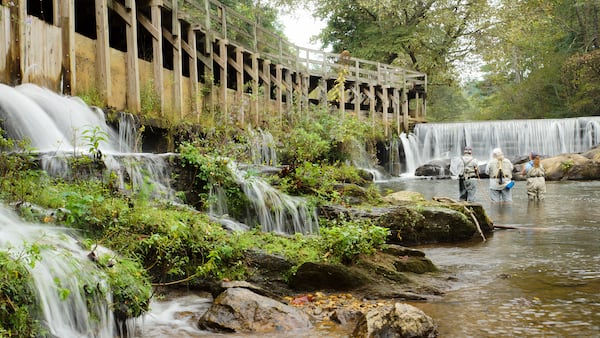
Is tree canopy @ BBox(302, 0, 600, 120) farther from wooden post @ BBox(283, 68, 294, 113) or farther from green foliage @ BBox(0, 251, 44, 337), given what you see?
green foliage @ BBox(0, 251, 44, 337)

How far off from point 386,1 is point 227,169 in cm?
2629

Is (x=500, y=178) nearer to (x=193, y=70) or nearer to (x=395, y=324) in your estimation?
(x=193, y=70)

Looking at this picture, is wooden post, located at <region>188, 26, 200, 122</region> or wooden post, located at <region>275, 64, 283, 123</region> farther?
wooden post, located at <region>275, 64, 283, 123</region>

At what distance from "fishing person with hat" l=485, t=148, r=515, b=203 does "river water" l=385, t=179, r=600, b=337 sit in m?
2.54

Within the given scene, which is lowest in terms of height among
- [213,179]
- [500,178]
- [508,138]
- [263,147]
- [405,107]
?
[500,178]

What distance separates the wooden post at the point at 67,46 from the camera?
11.6 metres

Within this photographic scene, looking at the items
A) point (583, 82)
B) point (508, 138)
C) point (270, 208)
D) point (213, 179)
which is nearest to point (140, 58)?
point (213, 179)

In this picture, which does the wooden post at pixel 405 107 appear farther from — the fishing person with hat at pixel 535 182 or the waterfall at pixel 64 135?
the waterfall at pixel 64 135

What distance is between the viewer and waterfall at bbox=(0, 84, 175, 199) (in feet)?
26.2

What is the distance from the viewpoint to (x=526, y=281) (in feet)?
22.7

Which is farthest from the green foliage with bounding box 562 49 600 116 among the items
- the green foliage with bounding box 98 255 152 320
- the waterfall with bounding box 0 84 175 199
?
the green foliage with bounding box 98 255 152 320

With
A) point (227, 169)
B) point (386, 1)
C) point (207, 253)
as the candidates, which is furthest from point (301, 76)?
point (207, 253)

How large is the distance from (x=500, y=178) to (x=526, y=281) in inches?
346

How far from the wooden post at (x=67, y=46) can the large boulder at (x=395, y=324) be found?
8.77 meters
